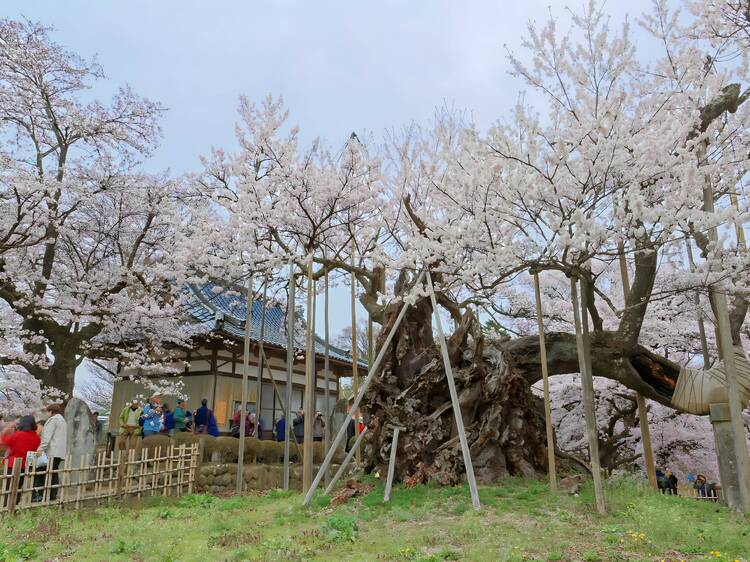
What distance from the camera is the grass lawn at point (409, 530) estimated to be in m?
5.57

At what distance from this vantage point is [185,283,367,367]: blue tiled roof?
16.4 metres

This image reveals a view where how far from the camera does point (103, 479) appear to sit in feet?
29.8

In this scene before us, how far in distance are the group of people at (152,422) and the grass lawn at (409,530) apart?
324 cm

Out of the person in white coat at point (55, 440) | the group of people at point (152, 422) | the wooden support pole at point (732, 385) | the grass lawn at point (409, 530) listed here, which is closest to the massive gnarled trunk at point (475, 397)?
the grass lawn at point (409, 530)

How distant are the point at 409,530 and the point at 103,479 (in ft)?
17.8

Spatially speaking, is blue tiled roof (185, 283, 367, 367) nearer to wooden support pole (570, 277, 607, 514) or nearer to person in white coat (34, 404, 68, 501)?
person in white coat (34, 404, 68, 501)

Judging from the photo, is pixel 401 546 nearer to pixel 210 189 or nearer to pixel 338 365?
pixel 210 189

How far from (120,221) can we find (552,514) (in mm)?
14250

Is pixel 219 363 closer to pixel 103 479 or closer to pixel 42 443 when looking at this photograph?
pixel 103 479

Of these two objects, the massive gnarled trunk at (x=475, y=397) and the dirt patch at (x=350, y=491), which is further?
the massive gnarled trunk at (x=475, y=397)

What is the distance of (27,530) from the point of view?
6844mm

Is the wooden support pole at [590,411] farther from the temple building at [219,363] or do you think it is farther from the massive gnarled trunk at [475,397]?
the temple building at [219,363]

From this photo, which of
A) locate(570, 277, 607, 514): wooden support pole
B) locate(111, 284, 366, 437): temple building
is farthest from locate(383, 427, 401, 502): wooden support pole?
locate(111, 284, 366, 437): temple building

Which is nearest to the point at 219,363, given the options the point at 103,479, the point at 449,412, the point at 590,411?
the point at 103,479
